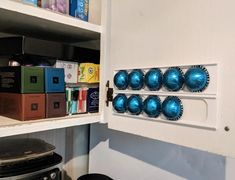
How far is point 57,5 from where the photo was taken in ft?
2.37

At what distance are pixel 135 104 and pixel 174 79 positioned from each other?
5.9 inches

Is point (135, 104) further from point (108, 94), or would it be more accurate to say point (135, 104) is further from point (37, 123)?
point (37, 123)

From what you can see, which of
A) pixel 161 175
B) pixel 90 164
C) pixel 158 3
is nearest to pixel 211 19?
pixel 158 3

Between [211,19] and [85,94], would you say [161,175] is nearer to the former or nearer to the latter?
[85,94]

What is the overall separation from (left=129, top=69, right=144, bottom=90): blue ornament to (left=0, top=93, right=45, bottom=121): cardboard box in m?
0.29

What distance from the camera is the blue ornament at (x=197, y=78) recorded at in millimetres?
498

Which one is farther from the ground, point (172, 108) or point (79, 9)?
point (79, 9)

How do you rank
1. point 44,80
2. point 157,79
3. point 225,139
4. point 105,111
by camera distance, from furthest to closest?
point 105,111 → point 44,80 → point 157,79 → point 225,139

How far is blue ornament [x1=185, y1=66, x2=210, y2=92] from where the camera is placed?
0.50 m

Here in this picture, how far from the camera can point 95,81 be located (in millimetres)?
873

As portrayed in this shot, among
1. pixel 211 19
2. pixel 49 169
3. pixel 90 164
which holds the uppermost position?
pixel 211 19

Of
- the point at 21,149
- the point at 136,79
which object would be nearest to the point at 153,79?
the point at 136,79

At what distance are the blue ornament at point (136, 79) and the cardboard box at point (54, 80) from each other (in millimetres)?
244

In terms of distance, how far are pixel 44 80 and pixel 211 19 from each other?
0.51 metres
